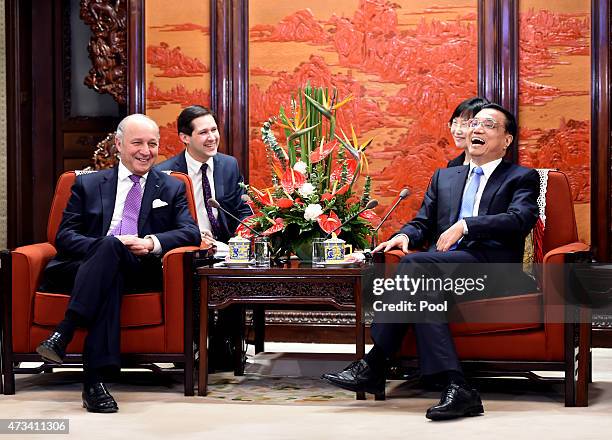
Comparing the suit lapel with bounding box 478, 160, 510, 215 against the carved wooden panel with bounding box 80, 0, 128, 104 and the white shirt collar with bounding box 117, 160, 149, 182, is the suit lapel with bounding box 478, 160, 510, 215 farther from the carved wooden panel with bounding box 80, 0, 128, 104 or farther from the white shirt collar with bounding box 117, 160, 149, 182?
the carved wooden panel with bounding box 80, 0, 128, 104

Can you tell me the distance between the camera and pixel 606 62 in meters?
5.23

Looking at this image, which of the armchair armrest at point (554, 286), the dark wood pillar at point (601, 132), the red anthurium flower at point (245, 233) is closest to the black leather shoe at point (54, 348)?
the red anthurium flower at point (245, 233)

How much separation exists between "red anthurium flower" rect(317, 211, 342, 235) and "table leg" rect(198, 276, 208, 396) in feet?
1.63

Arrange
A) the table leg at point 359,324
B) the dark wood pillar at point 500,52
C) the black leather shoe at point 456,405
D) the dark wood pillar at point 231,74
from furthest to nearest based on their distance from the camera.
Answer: the dark wood pillar at point 231,74 → the dark wood pillar at point 500,52 → the table leg at point 359,324 → the black leather shoe at point 456,405

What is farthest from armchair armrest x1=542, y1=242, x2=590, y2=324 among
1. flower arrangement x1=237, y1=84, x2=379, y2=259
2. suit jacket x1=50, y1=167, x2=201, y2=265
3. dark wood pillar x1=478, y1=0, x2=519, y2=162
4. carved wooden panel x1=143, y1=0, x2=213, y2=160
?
carved wooden panel x1=143, y1=0, x2=213, y2=160

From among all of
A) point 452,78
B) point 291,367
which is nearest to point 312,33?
point 452,78

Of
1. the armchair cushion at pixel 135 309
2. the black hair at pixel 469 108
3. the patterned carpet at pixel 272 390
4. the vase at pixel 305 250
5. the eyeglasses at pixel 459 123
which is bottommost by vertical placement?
the patterned carpet at pixel 272 390

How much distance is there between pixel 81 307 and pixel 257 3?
103 inches

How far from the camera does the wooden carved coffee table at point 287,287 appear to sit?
11.9 feet

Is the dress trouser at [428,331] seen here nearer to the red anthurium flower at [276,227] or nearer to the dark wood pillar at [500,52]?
the red anthurium flower at [276,227]

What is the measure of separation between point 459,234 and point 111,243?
51.3 inches

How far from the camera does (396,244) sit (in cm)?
382

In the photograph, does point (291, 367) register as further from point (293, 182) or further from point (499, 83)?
point (499, 83)

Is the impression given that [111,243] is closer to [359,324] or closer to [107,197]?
[107,197]
